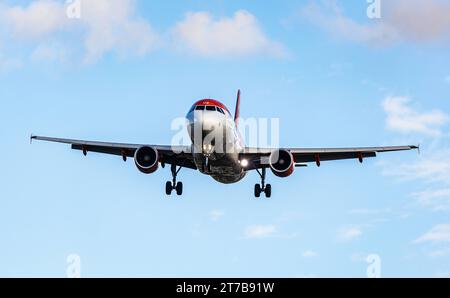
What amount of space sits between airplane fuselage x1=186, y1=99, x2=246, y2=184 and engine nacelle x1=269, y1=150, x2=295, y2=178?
2.07 meters

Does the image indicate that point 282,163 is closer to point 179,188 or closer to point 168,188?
point 179,188

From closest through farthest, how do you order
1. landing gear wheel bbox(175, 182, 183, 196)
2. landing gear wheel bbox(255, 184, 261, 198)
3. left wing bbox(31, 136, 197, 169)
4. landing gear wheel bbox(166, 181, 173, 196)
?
left wing bbox(31, 136, 197, 169), landing gear wheel bbox(166, 181, 173, 196), landing gear wheel bbox(175, 182, 183, 196), landing gear wheel bbox(255, 184, 261, 198)

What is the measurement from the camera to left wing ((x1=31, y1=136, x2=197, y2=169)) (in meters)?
46.9

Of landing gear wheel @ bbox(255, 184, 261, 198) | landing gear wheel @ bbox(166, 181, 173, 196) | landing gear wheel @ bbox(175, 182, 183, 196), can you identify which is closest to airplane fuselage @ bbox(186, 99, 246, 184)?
landing gear wheel @ bbox(175, 182, 183, 196)

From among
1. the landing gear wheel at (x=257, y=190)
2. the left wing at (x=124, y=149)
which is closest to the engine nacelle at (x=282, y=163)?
the left wing at (x=124, y=149)

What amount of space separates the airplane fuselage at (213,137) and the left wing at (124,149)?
2.65m

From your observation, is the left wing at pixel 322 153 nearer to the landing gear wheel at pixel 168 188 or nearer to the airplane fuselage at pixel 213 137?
the airplane fuselage at pixel 213 137

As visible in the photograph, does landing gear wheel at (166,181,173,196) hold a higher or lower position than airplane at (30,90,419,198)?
lower

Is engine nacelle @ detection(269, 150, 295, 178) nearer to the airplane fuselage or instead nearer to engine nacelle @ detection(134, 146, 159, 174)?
the airplane fuselage

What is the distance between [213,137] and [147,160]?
5.53 m

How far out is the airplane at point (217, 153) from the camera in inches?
1650
